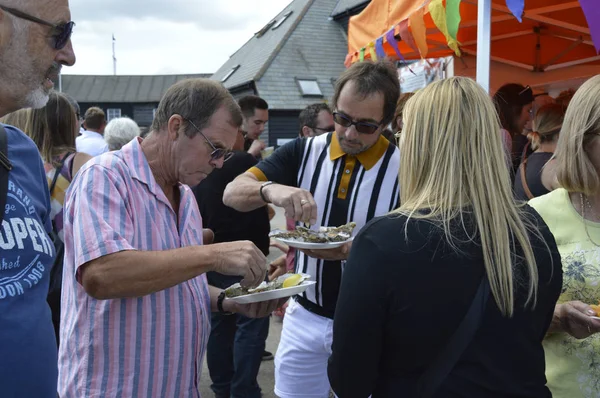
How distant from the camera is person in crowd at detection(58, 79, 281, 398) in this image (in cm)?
164

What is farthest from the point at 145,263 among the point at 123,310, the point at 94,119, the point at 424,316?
the point at 94,119

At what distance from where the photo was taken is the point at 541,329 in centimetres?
162

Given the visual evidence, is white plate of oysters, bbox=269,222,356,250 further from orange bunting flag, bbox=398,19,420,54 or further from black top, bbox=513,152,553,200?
orange bunting flag, bbox=398,19,420,54

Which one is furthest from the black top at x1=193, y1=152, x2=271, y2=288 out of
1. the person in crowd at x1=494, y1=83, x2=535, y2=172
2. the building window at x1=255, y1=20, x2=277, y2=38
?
the building window at x1=255, y1=20, x2=277, y2=38

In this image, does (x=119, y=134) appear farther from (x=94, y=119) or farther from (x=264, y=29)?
(x=264, y=29)

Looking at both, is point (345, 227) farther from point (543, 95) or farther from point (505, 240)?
point (543, 95)

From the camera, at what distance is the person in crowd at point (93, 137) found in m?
5.87

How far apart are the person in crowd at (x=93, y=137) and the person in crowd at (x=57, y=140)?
2.18 m

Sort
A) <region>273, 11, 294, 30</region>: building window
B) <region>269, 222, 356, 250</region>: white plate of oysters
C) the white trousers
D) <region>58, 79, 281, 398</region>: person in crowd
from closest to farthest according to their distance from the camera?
<region>58, 79, 281, 398</region>: person in crowd → <region>269, 222, 356, 250</region>: white plate of oysters → the white trousers → <region>273, 11, 294, 30</region>: building window

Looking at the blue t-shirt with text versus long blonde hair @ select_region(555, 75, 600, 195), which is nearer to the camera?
the blue t-shirt with text

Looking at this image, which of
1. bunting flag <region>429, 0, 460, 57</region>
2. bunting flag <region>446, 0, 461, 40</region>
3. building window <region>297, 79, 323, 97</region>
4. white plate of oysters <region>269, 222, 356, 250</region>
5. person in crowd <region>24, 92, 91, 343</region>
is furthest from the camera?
building window <region>297, 79, 323, 97</region>

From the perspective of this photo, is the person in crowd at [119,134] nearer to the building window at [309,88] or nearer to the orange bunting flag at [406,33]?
the orange bunting flag at [406,33]

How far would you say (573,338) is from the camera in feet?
6.56

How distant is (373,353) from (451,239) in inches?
16.0
